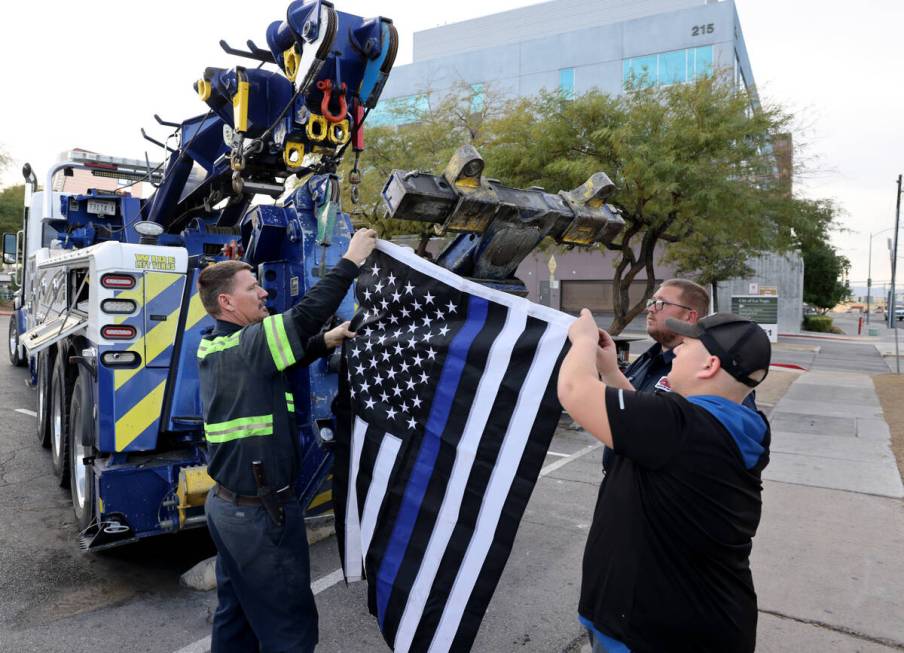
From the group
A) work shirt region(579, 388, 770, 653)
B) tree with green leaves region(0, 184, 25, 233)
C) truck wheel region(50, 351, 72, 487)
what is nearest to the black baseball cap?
work shirt region(579, 388, 770, 653)

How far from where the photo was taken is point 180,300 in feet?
13.9

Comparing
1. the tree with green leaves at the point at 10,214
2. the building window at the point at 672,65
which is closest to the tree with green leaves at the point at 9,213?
the tree with green leaves at the point at 10,214

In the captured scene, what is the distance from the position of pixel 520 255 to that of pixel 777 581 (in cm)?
309

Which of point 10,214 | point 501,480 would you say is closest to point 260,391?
point 501,480

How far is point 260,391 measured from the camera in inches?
108

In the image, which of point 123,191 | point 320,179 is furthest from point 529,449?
point 123,191

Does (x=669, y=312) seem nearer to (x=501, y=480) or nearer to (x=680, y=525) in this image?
(x=501, y=480)

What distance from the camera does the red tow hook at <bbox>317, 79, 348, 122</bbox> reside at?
161 inches

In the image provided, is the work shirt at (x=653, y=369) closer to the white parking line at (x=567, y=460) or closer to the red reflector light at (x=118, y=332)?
the red reflector light at (x=118, y=332)

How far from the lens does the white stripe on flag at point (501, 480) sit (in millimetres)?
2393

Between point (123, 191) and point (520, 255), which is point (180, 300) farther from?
point (123, 191)

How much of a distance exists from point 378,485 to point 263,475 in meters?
0.47

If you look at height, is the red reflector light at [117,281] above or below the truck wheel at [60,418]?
above

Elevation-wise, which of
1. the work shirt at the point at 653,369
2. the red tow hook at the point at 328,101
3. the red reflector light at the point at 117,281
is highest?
the red tow hook at the point at 328,101
